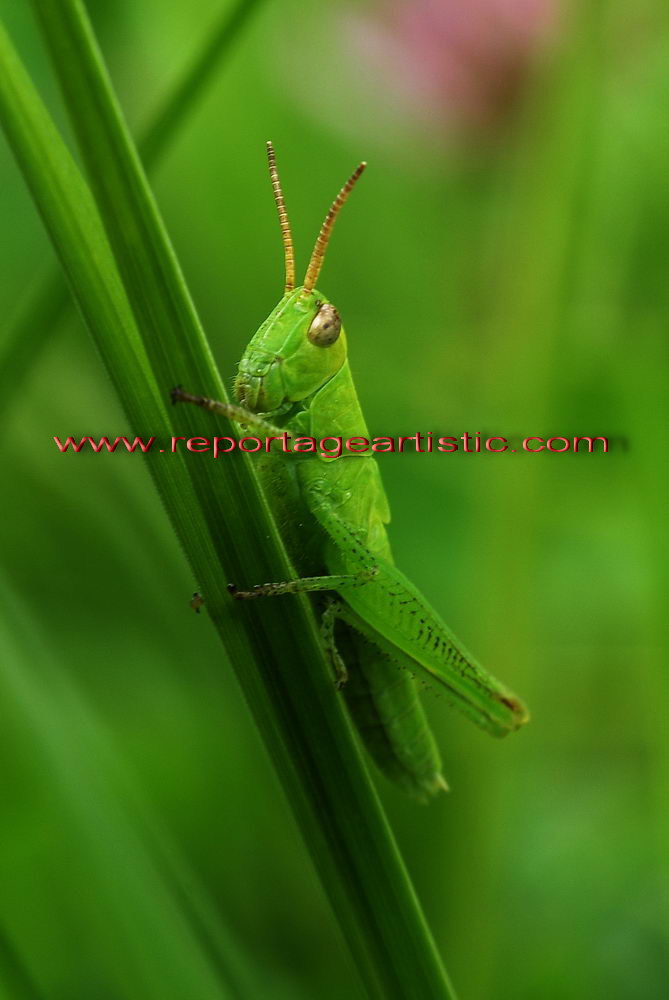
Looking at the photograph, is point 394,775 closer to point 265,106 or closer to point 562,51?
point 562,51

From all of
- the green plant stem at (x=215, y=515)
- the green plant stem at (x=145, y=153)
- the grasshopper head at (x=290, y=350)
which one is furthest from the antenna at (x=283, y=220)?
the green plant stem at (x=215, y=515)

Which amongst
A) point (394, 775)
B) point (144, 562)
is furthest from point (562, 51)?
point (394, 775)

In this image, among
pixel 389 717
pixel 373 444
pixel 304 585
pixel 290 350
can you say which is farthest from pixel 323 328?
pixel 389 717

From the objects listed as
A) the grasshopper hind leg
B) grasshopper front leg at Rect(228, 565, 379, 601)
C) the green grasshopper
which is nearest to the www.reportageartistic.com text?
the green grasshopper

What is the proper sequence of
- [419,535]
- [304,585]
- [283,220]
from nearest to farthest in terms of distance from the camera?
[304,585]
[283,220]
[419,535]

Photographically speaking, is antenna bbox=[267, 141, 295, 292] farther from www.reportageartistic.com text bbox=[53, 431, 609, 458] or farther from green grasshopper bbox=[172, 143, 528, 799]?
www.reportageartistic.com text bbox=[53, 431, 609, 458]

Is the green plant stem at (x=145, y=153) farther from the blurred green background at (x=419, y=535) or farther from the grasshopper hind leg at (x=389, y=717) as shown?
the grasshopper hind leg at (x=389, y=717)

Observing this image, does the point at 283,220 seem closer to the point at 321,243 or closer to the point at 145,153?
the point at 321,243
